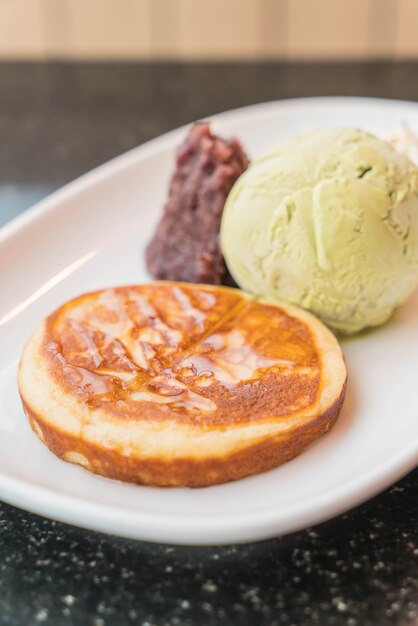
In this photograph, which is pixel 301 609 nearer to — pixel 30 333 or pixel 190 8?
pixel 30 333

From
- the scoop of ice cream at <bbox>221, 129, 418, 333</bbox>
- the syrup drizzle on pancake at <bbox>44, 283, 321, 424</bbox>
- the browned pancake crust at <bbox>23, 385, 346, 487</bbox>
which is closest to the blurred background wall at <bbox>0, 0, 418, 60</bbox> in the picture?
the scoop of ice cream at <bbox>221, 129, 418, 333</bbox>

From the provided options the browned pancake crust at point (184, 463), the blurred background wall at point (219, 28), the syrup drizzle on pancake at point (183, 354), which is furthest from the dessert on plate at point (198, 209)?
the blurred background wall at point (219, 28)

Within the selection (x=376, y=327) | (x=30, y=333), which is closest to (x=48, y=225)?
(x=30, y=333)

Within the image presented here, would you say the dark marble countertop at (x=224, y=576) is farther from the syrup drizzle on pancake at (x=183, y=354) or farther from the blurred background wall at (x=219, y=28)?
the blurred background wall at (x=219, y=28)

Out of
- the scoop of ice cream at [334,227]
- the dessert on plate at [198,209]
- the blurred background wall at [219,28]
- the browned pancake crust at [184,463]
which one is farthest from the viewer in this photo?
the blurred background wall at [219,28]

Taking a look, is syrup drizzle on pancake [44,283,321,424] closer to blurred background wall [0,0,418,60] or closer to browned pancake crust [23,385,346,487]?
browned pancake crust [23,385,346,487]
